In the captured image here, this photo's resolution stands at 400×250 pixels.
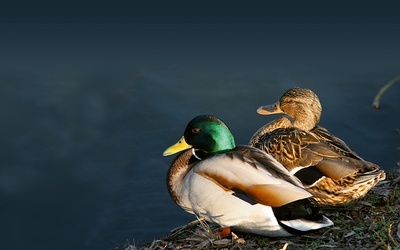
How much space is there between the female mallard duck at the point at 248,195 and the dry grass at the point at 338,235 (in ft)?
0.30

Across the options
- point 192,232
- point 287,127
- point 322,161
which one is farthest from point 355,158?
point 192,232

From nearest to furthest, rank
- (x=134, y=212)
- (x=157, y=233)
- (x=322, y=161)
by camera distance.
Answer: (x=322, y=161), (x=157, y=233), (x=134, y=212)

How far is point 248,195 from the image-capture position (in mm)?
4996

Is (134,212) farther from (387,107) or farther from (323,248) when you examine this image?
(387,107)

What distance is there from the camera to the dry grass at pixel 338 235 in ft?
16.5

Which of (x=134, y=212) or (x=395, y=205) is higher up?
(x=395, y=205)

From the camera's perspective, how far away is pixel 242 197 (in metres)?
5.02

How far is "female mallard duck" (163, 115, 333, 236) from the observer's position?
497 cm

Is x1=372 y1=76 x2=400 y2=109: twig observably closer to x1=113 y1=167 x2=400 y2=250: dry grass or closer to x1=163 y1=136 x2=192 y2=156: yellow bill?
x1=113 y1=167 x2=400 y2=250: dry grass

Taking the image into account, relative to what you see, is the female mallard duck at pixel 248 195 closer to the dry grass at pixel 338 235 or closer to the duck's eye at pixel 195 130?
the dry grass at pixel 338 235

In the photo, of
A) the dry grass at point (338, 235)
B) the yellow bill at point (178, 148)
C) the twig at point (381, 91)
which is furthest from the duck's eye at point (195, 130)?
the twig at point (381, 91)

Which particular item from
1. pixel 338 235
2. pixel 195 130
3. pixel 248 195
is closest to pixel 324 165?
pixel 338 235

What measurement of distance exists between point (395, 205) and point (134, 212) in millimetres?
2436

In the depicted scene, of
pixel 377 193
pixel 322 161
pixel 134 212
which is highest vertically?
pixel 322 161
